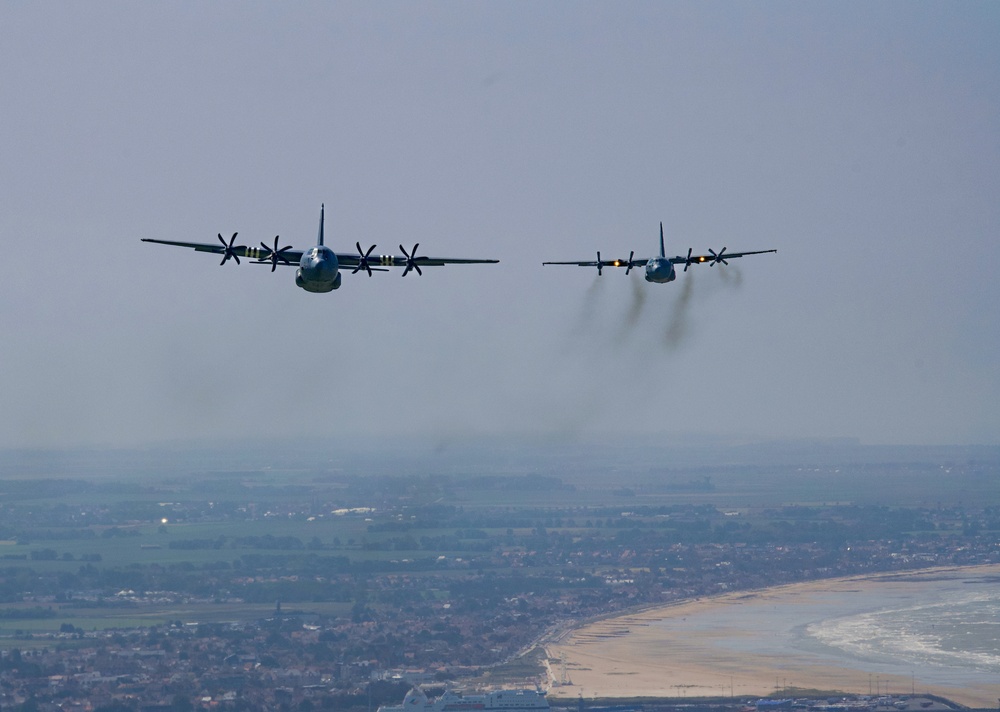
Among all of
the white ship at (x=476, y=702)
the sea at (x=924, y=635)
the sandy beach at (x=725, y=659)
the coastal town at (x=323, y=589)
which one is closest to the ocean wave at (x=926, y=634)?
the sea at (x=924, y=635)

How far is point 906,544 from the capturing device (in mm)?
196500

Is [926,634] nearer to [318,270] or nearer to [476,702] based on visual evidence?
[476,702]

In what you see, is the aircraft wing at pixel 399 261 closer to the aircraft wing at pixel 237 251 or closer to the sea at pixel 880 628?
the aircraft wing at pixel 237 251

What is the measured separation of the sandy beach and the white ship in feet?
17.9

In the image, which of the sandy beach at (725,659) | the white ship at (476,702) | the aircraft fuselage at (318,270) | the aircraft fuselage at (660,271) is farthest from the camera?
the sandy beach at (725,659)

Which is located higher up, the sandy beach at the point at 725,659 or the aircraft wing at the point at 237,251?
the aircraft wing at the point at 237,251

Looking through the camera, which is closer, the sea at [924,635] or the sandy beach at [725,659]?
the sandy beach at [725,659]

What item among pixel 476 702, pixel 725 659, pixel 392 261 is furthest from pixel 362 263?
pixel 725 659

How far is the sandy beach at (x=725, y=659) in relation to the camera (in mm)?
104125

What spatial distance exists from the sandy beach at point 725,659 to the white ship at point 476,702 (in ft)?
17.9

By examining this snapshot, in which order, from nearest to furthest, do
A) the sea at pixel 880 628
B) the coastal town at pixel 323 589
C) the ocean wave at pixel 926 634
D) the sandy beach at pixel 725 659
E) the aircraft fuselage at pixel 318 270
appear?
1. the aircraft fuselage at pixel 318 270
2. the coastal town at pixel 323 589
3. the sandy beach at pixel 725 659
4. the sea at pixel 880 628
5. the ocean wave at pixel 926 634

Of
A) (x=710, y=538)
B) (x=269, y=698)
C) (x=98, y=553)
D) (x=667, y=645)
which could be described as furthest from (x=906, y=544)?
(x=269, y=698)

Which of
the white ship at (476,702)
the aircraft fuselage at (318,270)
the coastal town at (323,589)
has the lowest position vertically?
the white ship at (476,702)

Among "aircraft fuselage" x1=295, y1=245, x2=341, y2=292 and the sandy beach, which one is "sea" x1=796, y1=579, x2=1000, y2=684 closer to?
the sandy beach
